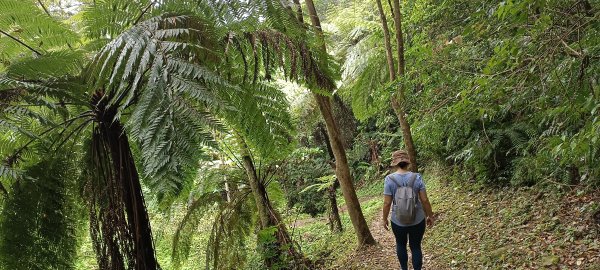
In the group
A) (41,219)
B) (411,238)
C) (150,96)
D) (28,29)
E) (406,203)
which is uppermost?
(28,29)

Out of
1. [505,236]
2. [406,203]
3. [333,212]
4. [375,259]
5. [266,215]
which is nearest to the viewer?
[406,203]

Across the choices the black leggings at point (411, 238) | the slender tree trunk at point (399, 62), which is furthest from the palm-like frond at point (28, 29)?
the slender tree trunk at point (399, 62)

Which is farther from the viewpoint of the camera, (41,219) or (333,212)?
(333,212)

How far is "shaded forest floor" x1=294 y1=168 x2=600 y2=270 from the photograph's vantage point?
12.7 feet

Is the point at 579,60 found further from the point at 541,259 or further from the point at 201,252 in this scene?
the point at 201,252

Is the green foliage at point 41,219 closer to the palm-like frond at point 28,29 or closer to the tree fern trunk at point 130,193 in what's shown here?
the tree fern trunk at point 130,193

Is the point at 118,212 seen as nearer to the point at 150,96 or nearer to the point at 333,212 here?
the point at 150,96

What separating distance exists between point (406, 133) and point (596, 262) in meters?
2.64

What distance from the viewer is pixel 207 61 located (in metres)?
1.74

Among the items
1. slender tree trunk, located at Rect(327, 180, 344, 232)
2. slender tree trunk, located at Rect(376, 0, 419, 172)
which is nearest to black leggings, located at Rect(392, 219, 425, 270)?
slender tree trunk, located at Rect(376, 0, 419, 172)

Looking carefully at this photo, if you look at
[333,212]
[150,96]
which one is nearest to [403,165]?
[150,96]

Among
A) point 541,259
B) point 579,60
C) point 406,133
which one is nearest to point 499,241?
point 541,259

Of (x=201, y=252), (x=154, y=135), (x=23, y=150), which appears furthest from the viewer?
(x=201, y=252)

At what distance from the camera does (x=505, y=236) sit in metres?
4.67
